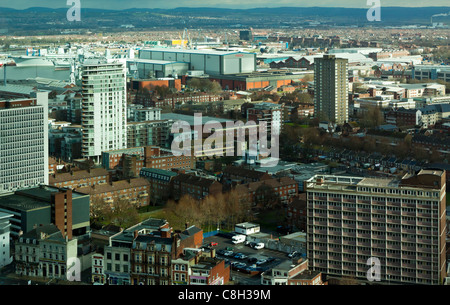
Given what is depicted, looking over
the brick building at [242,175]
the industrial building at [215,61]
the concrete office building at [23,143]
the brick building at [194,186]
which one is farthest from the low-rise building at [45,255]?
the industrial building at [215,61]

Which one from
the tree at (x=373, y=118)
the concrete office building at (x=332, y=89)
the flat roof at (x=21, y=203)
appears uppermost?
the concrete office building at (x=332, y=89)

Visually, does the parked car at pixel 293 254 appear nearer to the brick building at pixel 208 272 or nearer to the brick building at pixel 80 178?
the brick building at pixel 208 272

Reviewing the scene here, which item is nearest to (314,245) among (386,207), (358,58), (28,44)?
(386,207)

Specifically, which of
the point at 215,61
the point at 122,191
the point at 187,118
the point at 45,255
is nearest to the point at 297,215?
the point at 122,191

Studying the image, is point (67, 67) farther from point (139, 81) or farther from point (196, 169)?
point (196, 169)

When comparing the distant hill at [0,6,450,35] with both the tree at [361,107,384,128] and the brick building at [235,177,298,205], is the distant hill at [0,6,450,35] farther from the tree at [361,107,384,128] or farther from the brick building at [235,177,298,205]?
the brick building at [235,177,298,205]
